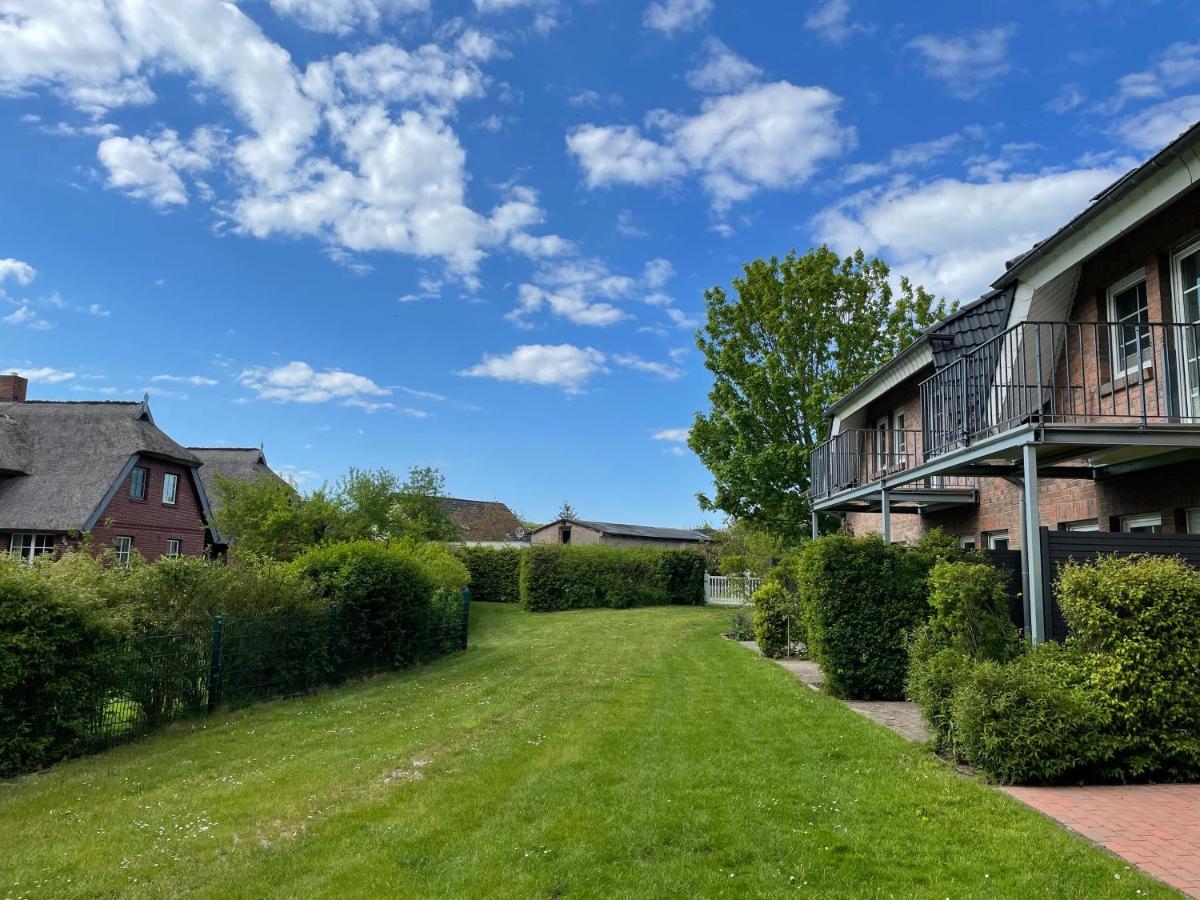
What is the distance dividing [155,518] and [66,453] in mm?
3989

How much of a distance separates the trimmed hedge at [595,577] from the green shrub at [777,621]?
16.4 meters

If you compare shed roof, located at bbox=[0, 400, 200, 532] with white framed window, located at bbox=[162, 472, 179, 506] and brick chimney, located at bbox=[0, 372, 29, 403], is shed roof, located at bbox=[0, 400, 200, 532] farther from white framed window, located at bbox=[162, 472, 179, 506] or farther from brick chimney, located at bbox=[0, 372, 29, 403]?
brick chimney, located at bbox=[0, 372, 29, 403]

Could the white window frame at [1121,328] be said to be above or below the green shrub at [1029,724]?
above

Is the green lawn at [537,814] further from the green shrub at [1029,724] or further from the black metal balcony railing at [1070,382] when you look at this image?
the black metal balcony railing at [1070,382]

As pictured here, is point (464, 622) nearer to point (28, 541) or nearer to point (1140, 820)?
point (1140, 820)

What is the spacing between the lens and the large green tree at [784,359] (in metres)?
26.3

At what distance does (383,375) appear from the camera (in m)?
26.4

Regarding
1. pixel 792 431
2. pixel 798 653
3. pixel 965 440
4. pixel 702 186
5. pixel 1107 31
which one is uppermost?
pixel 702 186

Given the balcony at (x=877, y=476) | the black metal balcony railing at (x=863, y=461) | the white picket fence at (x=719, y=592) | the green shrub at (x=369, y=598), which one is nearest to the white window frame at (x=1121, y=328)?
the balcony at (x=877, y=476)

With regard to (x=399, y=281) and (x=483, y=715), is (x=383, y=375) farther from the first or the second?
(x=483, y=715)

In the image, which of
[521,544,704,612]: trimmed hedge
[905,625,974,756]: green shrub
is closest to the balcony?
[905,625,974,756]: green shrub

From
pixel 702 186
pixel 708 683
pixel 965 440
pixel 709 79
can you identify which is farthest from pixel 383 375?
pixel 965 440

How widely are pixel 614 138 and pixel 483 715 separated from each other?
446 inches

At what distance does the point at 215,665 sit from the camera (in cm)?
1041
